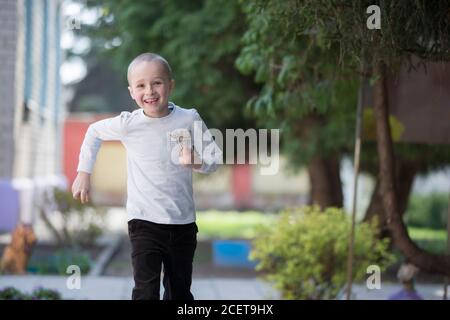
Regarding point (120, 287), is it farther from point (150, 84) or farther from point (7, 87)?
point (150, 84)

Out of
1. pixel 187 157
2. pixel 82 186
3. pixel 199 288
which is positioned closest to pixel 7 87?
pixel 199 288

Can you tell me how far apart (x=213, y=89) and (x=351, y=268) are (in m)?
5.29

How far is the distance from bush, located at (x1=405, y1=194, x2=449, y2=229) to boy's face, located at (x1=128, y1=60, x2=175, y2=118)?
17853mm

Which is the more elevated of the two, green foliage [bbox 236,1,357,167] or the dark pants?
green foliage [bbox 236,1,357,167]

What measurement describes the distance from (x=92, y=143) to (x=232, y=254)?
8.41 m

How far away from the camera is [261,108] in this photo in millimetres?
6867

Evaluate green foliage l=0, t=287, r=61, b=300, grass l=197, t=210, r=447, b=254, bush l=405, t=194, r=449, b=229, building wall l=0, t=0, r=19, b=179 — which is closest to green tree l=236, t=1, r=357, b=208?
green foliage l=0, t=287, r=61, b=300

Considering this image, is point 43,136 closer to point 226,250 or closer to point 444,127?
point 226,250

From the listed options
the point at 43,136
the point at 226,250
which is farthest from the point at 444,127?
the point at 43,136

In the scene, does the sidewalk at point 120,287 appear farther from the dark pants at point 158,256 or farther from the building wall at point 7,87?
the dark pants at point 158,256

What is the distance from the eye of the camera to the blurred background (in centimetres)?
634

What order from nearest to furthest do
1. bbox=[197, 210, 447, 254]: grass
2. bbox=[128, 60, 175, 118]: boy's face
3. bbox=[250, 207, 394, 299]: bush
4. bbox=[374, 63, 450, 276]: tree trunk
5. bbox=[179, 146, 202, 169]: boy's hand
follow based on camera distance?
1. bbox=[179, 146, 202, 169]: boy's hand
2. bbox=[128, 60, 175, 118]: boy's face
3. bbox=[374, 63, 450, 276]: tree trunk
4. bbox=[250, 207, 394, 299]: bush
5. bbox=[197, 210, 447, 254]: grass

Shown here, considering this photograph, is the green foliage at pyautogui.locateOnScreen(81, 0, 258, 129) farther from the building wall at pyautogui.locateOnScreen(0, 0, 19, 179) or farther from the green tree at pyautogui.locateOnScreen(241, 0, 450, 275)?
the green tree at pyautogui.locateOnScreen(241, 0, 450, 275)

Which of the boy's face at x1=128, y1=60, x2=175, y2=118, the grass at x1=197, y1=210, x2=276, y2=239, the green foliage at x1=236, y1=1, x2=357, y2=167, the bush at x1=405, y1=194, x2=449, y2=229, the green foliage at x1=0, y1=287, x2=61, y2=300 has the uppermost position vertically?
the green foliage at x1=236, y1=1, x2=357, y2=167
